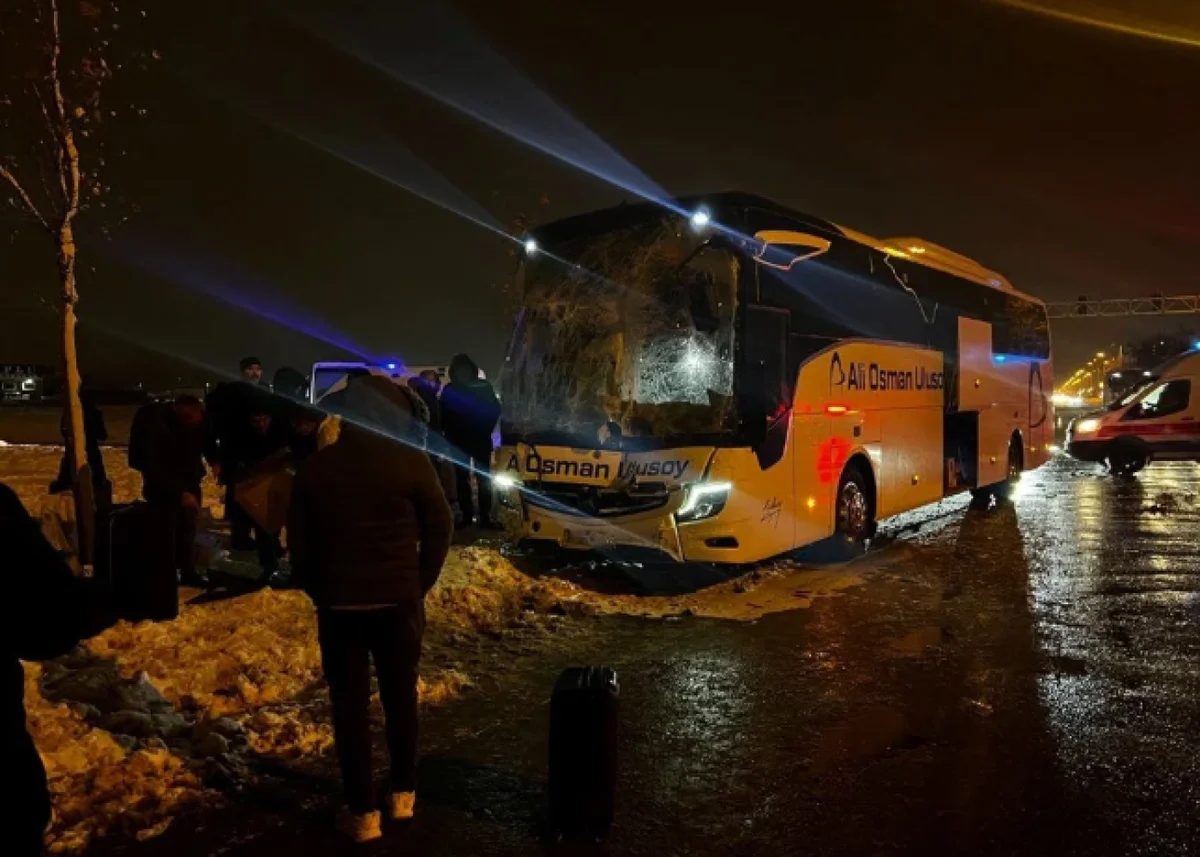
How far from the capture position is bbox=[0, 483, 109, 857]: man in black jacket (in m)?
2.18

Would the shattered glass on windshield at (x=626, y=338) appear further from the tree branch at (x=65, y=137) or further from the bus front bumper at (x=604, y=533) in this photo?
the tree branch at (x=65, y=137)

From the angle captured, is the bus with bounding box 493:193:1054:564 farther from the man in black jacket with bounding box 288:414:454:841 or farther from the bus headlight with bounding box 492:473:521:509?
the man in black jacket with bounding box 288:414:454:841

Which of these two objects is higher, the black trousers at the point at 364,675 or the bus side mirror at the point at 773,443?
the bus side mirror at the point at 773,443

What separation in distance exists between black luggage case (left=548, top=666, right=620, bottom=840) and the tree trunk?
5748 mm

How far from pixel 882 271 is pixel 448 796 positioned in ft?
30.6

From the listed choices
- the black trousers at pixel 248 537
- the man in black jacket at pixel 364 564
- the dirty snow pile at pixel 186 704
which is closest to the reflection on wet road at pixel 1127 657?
the man in black jacket at pixel 364 564

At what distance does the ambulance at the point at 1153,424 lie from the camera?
2109 centimetres

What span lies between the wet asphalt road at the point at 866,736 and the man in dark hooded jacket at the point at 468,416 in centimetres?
398

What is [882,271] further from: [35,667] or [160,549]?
[160,549]

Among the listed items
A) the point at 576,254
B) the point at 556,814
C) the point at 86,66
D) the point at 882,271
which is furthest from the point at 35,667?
the point at 882,271

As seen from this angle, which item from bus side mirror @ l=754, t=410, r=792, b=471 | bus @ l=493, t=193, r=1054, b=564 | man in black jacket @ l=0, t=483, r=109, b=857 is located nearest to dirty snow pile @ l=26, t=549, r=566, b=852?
bus @ l=493, t=193, r=1054, b=564

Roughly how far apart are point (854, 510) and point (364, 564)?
8322mm

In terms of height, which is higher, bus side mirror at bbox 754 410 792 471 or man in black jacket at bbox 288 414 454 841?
bus side mirror at bbox 754 410 792 471

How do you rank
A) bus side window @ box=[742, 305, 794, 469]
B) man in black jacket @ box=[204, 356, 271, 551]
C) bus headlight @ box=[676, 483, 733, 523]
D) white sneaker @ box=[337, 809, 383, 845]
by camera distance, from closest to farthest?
white sneaker @ box=[337, 809, 383, 845] < man in black jacket @ box=[204, 356, 271, 551] < bus headlight @ box=[676, 483, 733, 523] < bus side window @ box=[742, 305, 794, 469]
